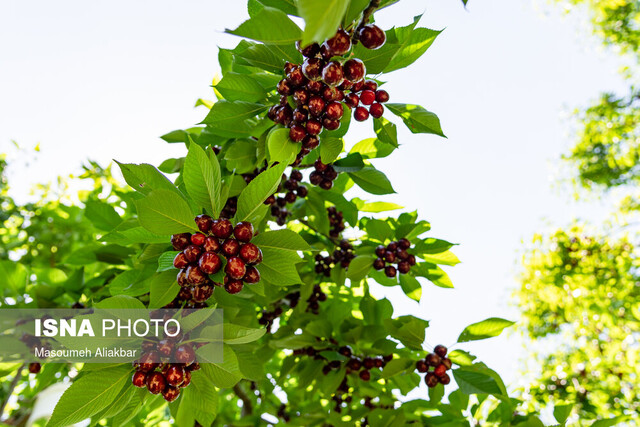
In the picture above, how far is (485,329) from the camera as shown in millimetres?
2180

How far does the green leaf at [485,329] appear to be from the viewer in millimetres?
2143

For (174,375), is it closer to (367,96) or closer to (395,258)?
(367,96)

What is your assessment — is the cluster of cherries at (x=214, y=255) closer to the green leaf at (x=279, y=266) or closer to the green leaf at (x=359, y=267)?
the green leaf at (x=279, y=266)

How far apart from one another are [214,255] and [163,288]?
0.28 m

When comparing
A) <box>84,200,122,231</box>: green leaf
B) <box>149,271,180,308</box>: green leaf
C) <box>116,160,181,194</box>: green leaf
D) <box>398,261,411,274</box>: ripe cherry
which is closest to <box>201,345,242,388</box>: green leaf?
<box>149,271,180,308</box>: green leaf

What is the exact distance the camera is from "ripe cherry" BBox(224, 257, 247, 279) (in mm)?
1319

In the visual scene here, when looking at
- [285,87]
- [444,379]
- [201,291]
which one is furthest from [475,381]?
[285,87]

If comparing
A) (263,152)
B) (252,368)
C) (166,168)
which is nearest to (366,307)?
(252,368)

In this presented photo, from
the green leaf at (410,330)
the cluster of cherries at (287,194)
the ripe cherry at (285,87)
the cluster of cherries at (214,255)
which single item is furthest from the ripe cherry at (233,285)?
the green leaf at (410,330)

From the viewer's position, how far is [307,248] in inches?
56.1

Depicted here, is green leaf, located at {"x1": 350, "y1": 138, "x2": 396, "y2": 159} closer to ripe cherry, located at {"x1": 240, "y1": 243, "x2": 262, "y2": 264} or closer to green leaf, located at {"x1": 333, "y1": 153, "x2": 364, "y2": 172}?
green leaf, located at {"x1": 333, "y1": 153, "x2": 364, "y2": 172}

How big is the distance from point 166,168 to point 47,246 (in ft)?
9.39

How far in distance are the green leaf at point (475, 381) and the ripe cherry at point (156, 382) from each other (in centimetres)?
144

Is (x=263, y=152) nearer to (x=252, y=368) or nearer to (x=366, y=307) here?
(x=252, y=368)
